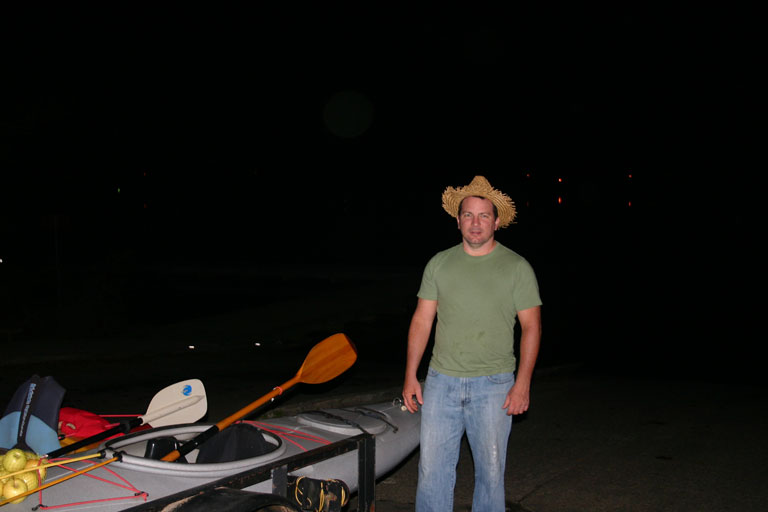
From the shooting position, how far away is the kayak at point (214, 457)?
121 inches

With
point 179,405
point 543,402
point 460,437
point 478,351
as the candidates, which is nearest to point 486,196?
point 478,351

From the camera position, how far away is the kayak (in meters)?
3.08

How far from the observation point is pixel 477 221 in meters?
3.60

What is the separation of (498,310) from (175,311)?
1403 centimetres

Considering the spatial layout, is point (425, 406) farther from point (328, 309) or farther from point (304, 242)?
point (304, 242)

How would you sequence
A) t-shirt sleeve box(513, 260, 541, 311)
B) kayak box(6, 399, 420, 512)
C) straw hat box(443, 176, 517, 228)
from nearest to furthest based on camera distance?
kayak box(6, 399, 420, 512) < t-shirt sleeve box(513, 260, 541, 311) < straw hat box(443, 176, 517, 228)

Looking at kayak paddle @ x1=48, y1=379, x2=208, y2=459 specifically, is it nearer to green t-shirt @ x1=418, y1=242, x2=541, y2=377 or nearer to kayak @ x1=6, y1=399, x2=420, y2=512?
kayak @ x1=6, y1=399, x2=420, y2=512

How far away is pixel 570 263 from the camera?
30688 millimetres

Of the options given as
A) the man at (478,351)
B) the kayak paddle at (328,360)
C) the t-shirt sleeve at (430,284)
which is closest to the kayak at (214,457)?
the kayak paddle at (328,360)

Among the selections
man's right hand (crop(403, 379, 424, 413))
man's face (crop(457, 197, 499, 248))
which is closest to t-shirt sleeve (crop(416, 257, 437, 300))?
man's face (crop(457, 197, 499, 248))

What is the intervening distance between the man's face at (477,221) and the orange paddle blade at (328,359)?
3.85 feet

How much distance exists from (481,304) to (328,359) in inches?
48.4

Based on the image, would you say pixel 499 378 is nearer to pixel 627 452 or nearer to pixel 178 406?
pixel 178 406

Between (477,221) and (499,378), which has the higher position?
(477,221)
